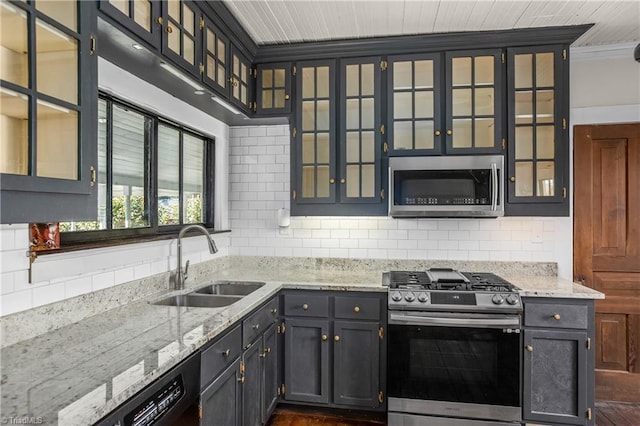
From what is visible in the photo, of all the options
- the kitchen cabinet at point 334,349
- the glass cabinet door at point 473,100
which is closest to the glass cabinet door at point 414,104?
the glass cabinet door at point 473,100

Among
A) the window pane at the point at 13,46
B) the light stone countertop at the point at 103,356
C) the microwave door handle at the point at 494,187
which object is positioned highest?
the window pane at the point at 13,46

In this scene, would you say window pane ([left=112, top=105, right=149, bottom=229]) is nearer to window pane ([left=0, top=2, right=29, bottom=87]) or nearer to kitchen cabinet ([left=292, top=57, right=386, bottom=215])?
window pane ([left=0, top=2, right=29, bottom=87])

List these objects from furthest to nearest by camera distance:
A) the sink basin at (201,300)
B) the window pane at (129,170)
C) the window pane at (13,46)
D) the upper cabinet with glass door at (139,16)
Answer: the sink basin at (201,300)
the window pane at (129,170)
the upper cabinet with glass door at (139,16)
the window pane at (13,46)

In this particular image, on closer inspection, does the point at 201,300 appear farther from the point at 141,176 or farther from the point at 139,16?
the point at 139,16

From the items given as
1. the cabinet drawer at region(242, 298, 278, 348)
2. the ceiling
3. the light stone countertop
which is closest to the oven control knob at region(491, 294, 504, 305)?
the light stone countertop

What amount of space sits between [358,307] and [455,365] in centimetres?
71

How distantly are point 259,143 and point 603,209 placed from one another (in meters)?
2.89

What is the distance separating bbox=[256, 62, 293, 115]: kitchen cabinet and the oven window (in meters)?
1.89

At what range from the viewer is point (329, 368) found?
2.66 meters

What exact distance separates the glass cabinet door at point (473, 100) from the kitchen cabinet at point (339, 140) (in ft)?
1.74

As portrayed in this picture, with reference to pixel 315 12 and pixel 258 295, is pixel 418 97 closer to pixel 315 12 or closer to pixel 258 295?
pixel 315 12

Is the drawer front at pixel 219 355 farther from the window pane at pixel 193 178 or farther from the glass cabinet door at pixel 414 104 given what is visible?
the glass cabinet door at pixel 414 104

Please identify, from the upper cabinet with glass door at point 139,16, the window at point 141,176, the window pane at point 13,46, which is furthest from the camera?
the window at point 141,176

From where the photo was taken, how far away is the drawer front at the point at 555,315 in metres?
2.41
